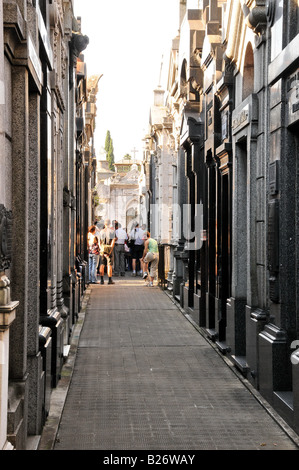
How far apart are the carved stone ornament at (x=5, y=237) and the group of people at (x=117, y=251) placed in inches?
673

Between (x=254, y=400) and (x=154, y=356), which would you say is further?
(x=154, y=356)

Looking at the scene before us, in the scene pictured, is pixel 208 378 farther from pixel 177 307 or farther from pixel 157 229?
pixel 157 229

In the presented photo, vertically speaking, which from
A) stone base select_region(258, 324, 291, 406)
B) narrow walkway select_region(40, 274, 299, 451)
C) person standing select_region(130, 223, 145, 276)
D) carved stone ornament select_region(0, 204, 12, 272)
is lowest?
narrow walkway select_region(40, 274, 299, 451)

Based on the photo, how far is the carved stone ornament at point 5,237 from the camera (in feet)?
14.9

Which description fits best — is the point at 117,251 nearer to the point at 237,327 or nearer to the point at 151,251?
the point at 151,251

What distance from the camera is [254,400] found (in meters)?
7.95

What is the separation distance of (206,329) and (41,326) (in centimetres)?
529

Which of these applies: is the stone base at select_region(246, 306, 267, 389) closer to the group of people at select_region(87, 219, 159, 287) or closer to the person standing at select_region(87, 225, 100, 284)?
the group of people at select_region(87, 219, 159, 287)

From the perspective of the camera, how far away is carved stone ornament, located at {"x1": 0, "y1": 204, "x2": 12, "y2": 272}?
4.53 metres

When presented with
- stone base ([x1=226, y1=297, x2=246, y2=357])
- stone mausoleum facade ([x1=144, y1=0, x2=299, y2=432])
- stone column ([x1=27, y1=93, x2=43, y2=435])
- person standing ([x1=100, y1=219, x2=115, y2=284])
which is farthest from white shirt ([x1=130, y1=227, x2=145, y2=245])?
stone column ([x1=27, y1=93, x2=43, y2=435])

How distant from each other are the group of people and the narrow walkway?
891 cm

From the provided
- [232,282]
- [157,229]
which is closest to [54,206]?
[232,282]

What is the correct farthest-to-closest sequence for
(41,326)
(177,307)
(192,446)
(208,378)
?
(177,307) < (208,378) < (41,326) < (192,446)

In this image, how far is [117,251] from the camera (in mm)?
26609
